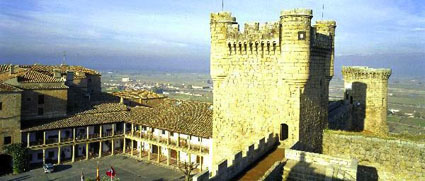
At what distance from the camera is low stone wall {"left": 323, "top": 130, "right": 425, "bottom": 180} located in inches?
698

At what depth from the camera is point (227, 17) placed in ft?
60.4

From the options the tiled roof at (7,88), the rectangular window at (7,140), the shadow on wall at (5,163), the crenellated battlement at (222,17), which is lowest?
the shadow on wall at (5,163)

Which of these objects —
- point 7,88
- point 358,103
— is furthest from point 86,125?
point 358,103

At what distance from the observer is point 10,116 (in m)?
39.7

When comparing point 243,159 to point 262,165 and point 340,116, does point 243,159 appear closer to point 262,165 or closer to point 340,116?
point 262,165

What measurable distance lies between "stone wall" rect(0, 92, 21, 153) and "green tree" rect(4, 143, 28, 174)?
67cm

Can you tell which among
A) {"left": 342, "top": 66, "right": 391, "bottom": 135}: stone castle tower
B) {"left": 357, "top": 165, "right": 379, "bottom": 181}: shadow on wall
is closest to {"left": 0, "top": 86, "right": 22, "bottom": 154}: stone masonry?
{"left": 342, "top": 66, "right": 391, "bottom": 135}: stone castle tower

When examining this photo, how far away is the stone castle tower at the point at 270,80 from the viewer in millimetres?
16406

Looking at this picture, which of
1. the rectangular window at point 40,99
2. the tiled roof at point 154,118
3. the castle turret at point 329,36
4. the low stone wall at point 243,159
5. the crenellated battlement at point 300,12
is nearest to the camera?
the low stone wall at point 243,159

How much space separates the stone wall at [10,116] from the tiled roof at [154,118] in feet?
3.53

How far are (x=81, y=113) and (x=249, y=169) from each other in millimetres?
37178

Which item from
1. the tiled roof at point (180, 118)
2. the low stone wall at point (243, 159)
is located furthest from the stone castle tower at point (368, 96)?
the low stone wall at point (243, 159)

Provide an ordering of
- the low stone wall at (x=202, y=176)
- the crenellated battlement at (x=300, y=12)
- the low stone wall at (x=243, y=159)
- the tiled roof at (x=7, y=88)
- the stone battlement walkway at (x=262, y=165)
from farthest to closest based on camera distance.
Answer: the tiled roof at (x=7, y=88) → the crenellated battlement at (x=300, y=12) → the stone battlement walkway at (x=262, y=165) → the low stone wall at (x=243, y=159) → the low stone wall at (x=202, y=176)

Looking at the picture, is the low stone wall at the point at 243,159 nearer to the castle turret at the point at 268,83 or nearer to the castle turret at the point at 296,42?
the castle turret at the point at 268,83
